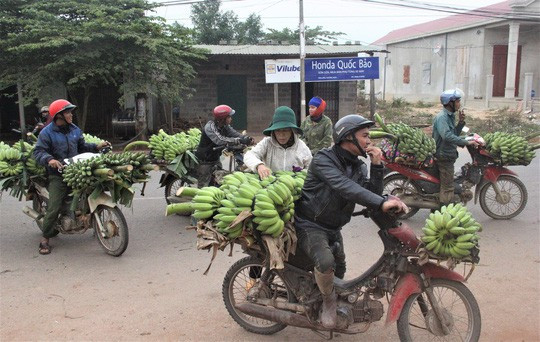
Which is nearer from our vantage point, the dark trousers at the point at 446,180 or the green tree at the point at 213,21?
the dark trousers at the point at 446,180

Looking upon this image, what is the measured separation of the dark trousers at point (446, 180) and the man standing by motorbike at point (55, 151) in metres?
4.78

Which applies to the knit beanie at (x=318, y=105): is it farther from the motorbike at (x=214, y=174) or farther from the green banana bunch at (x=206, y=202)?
the green banana bunch at (x=206, y=202)

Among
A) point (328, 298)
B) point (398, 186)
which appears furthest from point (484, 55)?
point (328, 298)

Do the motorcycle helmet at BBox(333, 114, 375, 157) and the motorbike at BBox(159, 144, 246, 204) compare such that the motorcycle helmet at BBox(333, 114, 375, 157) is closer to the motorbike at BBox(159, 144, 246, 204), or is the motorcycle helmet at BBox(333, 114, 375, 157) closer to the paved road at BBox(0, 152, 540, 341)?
the paved road at BBox(0, 152, 540, 341)

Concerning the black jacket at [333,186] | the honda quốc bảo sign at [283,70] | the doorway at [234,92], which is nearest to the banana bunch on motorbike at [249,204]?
the black jacket at [333,186]

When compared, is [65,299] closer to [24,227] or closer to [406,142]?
[24,227]

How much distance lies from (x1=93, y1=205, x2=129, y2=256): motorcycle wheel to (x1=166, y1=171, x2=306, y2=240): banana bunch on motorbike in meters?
2.32

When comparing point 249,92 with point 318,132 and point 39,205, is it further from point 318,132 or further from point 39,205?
point 39,205

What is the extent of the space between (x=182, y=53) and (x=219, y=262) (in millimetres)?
11254

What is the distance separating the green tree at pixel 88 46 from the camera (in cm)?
1400

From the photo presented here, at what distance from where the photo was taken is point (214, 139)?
683 centimetres

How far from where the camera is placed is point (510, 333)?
3.91 metres

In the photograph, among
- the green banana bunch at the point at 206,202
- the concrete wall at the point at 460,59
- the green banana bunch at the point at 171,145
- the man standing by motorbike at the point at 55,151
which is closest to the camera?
the green banana bunch at the point at 206,202

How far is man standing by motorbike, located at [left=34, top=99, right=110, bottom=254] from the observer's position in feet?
19.0
